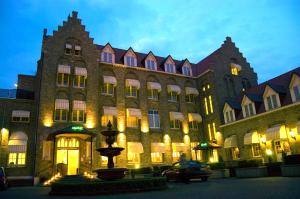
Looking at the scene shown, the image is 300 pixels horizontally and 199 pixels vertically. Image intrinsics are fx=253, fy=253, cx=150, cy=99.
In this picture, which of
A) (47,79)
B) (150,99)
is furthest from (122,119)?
(47,79)

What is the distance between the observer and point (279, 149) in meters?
28.0

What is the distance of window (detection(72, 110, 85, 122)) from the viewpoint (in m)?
31.2

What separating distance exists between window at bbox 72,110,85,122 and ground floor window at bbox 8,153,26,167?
687 cm

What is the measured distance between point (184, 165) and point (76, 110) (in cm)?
1592

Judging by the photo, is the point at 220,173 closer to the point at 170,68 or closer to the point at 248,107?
the point at 248,107

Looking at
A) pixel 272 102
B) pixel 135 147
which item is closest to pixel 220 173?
pixel 272 102

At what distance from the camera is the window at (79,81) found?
107 feet

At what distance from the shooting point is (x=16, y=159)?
1124 inches

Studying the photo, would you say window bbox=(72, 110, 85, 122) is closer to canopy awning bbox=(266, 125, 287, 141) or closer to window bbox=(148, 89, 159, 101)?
window bbox=(148, 89, 159, 101)

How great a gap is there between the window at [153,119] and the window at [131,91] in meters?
3.42

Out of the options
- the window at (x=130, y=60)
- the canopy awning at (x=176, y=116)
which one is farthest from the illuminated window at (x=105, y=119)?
the canopy awning at (x=176, y=116)

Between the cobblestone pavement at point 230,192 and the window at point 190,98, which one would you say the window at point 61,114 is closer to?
the cobblestone pavement at point 230,192

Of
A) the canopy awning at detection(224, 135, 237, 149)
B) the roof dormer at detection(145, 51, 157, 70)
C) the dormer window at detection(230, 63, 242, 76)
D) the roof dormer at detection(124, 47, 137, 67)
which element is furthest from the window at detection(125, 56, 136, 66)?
the canopy awning at detection(224, 135, 237, 149)

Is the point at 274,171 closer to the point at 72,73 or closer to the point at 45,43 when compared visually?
the point at 72,73
